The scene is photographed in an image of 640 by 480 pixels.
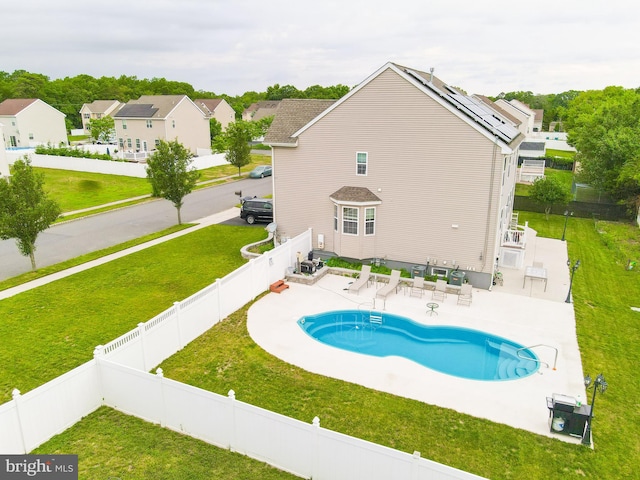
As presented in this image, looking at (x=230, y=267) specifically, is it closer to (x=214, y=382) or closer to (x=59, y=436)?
(x=214, y=382)

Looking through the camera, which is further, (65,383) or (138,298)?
(138,298)

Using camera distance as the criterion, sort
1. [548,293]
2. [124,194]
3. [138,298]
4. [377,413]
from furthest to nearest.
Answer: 1. [124,194]
2. [548,293]
3. [138,298]
4. [377,413]

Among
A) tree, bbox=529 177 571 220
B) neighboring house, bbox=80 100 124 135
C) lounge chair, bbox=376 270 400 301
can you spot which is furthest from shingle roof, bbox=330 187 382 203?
neighboring house, bbox=80 100 124 135

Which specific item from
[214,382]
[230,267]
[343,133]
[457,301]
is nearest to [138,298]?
[230,267]

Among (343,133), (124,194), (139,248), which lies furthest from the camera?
(124,194)

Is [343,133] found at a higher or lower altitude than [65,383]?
higher

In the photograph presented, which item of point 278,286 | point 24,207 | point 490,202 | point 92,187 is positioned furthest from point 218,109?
point 490,202

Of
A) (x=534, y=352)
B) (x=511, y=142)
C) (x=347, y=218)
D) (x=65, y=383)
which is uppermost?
(x=511, y=142)
